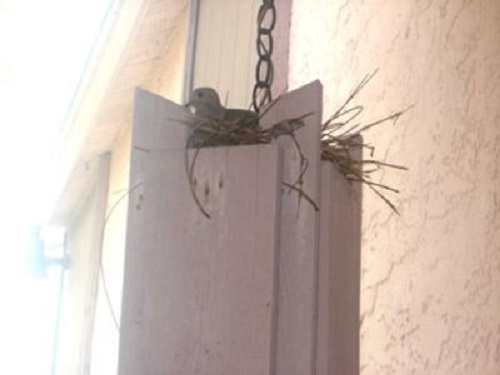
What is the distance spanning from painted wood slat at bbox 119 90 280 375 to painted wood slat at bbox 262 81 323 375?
16mm

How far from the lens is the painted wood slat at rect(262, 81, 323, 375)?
72 cm

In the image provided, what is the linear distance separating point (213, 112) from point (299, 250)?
0.62ft

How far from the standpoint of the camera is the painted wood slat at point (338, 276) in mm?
738

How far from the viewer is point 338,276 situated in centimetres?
78

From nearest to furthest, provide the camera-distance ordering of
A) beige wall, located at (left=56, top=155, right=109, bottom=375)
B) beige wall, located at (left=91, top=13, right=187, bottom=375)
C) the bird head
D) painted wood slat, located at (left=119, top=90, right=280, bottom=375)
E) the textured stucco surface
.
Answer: painted wood slat, located at (left=119, top=90, right=280, bottom=375) < the bird head < the textured stucco surface < beige wall, located at (left=91, top=13, right=187, bottom=375) < beige wall, located at (left=56, top=155, right=109, bottom=375)

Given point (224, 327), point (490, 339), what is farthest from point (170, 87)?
point (224, 327)

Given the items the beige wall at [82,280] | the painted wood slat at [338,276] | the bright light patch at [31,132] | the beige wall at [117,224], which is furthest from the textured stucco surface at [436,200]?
the beige wall at [82,280]

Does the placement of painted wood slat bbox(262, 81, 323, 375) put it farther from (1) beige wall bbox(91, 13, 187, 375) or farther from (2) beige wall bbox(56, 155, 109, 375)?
(2) beige wall bbox(56, 155, 109, 375)

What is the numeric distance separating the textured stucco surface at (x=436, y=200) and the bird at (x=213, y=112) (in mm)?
452

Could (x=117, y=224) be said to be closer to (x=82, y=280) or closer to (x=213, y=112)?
(x=82, y=280)

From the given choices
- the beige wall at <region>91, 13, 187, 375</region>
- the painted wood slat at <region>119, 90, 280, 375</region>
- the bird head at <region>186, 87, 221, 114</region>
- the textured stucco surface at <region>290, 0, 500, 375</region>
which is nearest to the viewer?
the painted wood slat at <region>119, 90, 280, 375</region>

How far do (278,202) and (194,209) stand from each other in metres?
0.09

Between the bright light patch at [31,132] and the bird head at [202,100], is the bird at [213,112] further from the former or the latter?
the bright light patch at [31,132]

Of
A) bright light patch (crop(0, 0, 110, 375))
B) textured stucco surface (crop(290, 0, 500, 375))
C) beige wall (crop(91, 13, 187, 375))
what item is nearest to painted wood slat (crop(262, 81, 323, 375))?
textured stucco surface (crop(290, 0, 500, 375))
